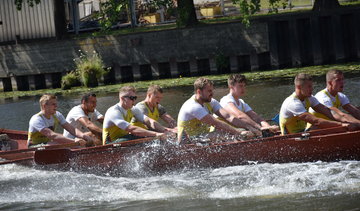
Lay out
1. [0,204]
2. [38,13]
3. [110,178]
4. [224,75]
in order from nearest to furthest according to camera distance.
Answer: [0,204] → [110,178] → [224,75] → [38,13]

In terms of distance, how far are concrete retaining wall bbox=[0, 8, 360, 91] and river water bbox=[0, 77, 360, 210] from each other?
46.5 feet

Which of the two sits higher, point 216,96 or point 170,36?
point 170,36

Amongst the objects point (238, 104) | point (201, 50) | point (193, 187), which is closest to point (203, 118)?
point (238, 104)

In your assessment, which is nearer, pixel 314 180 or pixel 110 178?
pixel 314 180

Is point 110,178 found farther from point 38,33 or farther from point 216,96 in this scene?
point 38,33

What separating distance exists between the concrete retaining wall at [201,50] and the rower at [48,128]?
13.3m

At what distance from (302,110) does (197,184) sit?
216 centimetres

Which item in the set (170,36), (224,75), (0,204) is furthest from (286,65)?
(0,204)

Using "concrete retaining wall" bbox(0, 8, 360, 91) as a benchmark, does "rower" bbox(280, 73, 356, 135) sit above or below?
below

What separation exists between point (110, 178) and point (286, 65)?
1458 centimetres

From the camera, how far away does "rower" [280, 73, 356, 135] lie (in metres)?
13.7

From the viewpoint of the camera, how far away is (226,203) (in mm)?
12258

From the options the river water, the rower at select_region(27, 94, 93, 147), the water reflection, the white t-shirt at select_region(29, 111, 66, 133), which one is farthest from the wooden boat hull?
the water reflection

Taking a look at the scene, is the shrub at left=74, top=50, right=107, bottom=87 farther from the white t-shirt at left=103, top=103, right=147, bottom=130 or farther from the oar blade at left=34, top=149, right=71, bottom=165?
the oar blade at left=34, top=149, right=71, bottom=165
